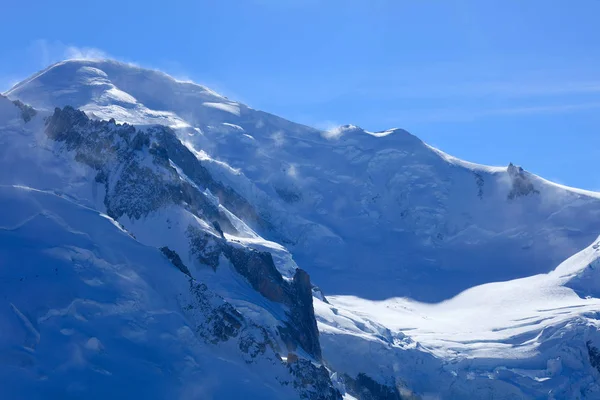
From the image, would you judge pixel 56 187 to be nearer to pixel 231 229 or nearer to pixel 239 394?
pixel 231 229

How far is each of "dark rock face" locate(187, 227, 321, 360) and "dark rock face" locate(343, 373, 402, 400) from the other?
46.4 ft

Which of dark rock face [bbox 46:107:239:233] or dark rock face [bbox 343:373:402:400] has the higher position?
dark rock face [bbox 46:107:239:233]

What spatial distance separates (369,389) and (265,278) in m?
29.5

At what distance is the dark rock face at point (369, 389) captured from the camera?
522 ft

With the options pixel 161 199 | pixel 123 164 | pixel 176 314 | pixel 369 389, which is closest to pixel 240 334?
pixel 176 314

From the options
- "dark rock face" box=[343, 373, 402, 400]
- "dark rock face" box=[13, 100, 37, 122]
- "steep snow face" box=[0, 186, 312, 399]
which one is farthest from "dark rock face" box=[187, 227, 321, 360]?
"dark rock face" box=[13, 100, 37, 122]

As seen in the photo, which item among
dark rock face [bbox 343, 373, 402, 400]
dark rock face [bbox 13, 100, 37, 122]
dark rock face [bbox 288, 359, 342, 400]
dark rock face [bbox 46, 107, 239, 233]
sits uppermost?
dark rock face [bbox 13, 100, 37, 122]

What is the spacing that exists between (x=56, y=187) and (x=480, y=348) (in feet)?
242

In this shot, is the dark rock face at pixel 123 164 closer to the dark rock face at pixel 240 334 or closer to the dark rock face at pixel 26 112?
the dark rock face at pixel 26 112

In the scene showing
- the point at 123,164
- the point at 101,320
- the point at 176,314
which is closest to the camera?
the point at 101,320

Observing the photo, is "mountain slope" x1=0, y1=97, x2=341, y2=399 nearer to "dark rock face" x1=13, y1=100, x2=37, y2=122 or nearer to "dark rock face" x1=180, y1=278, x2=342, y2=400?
"dark rock face" x1=180, y1=278, x2=342, y2=400

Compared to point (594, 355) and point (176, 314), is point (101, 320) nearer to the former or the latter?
point (176, 314)

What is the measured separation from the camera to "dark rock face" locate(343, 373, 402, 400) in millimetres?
159250

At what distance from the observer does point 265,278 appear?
143 meters
